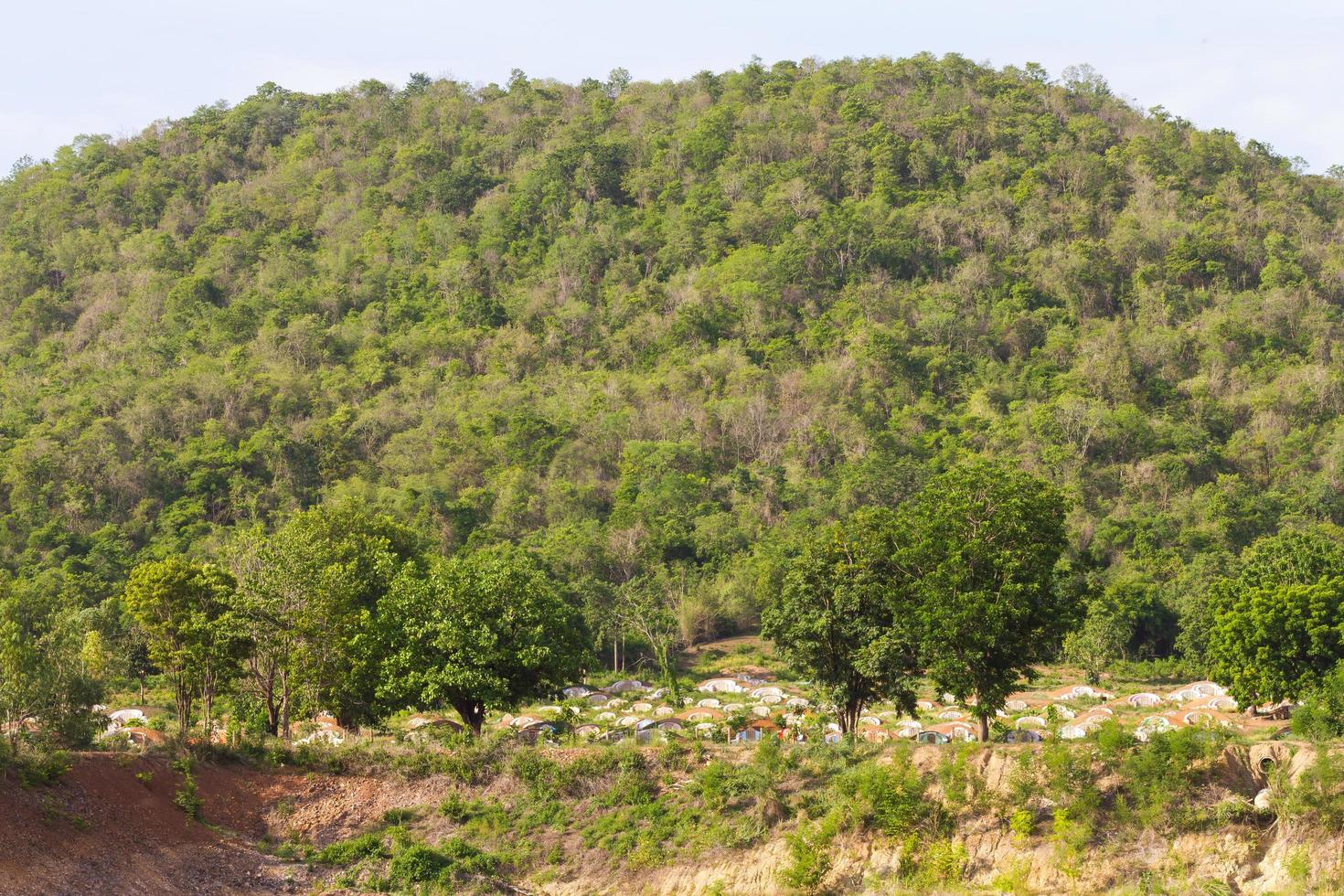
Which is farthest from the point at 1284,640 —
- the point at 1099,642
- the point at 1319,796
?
the point at 1099,642

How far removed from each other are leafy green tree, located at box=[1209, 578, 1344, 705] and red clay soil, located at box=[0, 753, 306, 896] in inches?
891

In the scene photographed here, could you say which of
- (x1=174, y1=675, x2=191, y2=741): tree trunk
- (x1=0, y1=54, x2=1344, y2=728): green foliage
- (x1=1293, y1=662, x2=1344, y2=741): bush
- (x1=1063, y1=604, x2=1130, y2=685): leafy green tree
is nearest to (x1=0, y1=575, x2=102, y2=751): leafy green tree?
(x1=174, y1=675, x2=191, y2=741): tree trunk

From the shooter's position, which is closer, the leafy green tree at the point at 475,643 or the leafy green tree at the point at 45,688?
the leafy green tree at the point at 45,688

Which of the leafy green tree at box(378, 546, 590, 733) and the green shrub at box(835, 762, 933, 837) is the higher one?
the leafy green tree at box(378, 546, 590, 733)

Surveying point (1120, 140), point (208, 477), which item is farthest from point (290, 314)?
point (1120, 140)

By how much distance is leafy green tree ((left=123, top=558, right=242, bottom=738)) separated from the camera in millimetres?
28844

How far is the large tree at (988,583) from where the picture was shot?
24.9 meters

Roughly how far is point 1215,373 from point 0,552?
212ft

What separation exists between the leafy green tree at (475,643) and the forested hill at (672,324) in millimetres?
27502

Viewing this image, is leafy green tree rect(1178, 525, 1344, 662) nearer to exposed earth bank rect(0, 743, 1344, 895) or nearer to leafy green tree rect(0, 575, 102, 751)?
exposed earth bank rect(0, 743, 1344, 895)

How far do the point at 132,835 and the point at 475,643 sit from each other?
7.71 m

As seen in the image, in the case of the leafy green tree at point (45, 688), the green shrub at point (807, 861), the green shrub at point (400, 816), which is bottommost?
the green shrub at point (807, 861)

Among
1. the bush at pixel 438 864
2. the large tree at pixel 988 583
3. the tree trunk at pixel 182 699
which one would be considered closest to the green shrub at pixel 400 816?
the bush at pixel 438 864

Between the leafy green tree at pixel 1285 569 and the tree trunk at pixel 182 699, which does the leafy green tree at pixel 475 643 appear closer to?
the tree trunk at pixel 182 699
